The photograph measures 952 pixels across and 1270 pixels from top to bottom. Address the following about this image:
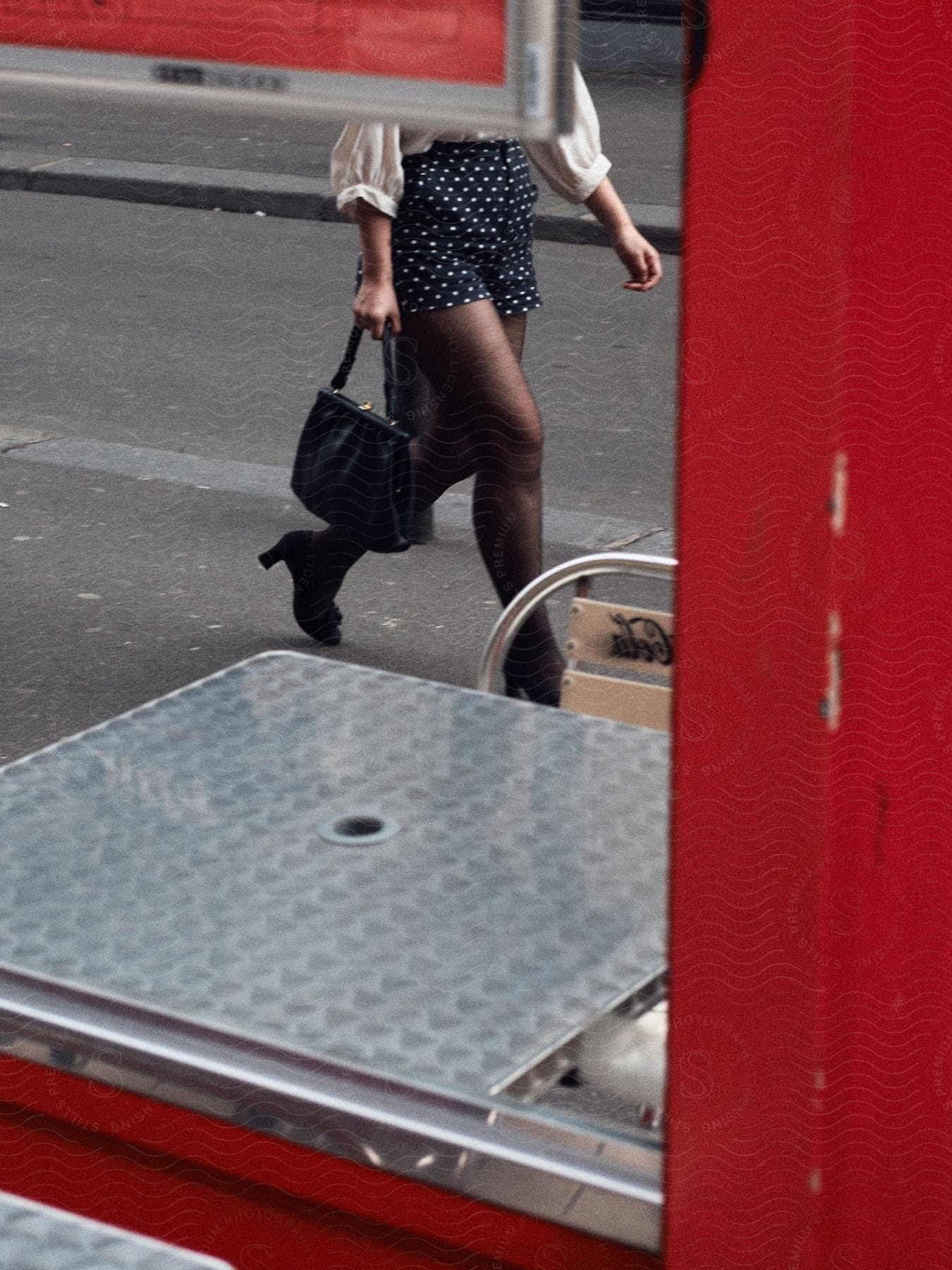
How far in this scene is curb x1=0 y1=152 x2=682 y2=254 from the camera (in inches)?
318

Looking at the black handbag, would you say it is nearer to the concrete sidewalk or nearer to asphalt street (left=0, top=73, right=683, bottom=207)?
the concrete sidewalk

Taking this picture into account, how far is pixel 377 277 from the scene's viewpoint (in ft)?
9.97

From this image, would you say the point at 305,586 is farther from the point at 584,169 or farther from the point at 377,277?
the point at 584,169

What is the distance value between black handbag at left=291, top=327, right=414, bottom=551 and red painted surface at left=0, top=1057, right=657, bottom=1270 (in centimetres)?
189

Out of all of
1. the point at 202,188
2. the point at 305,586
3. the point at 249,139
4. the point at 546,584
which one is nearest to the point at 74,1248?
the point at 546,584

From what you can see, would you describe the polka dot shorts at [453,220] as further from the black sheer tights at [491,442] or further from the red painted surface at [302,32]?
the red painted surface at [302,32]

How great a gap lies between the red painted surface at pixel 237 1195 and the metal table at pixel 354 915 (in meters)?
0.02

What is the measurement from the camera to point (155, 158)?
9.98 m

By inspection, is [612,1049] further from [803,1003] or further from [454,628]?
[454,628]

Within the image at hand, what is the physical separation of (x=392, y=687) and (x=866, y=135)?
53.2 inches

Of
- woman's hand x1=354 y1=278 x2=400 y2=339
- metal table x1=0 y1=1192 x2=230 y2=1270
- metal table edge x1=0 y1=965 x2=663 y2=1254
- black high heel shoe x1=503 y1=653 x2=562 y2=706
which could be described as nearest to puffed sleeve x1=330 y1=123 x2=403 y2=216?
woman's hand x1=354 y1=278 x2=400 y2=339

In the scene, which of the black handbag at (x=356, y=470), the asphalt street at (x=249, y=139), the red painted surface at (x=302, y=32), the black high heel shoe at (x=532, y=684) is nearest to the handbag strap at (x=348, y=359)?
the black handbag at (x=356, y=470)

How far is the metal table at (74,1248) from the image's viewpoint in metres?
0.85

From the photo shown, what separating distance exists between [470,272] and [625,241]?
0.82 ft
